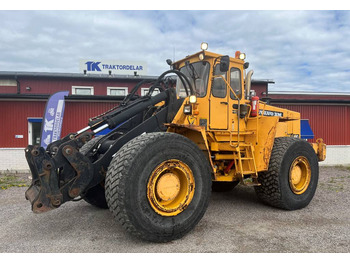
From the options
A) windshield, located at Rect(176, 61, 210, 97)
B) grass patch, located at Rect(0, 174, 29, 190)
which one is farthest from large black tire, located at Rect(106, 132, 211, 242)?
grass patch, located at Rect(0, 174, 29, 190)

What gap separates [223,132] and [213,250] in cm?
238

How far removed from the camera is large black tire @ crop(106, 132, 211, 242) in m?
3.57

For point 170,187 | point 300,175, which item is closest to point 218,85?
point 170,187

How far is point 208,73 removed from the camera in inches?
207

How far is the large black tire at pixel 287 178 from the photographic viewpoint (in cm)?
558

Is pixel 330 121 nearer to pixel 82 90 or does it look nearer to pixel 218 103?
pixel 218 103

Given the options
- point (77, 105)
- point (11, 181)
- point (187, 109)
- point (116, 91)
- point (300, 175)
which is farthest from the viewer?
point (116, 91)

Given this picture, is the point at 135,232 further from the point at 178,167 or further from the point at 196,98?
the point at 196,98

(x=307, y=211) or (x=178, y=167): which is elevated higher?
(x=178, y=167)

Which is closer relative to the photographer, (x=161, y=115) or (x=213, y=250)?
(x=213, y=250)

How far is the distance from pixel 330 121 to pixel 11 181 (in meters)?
14.1

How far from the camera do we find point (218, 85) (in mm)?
5355

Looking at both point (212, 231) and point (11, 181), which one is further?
point (11, 181)

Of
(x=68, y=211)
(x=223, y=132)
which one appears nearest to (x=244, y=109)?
(x=223, y=132)
